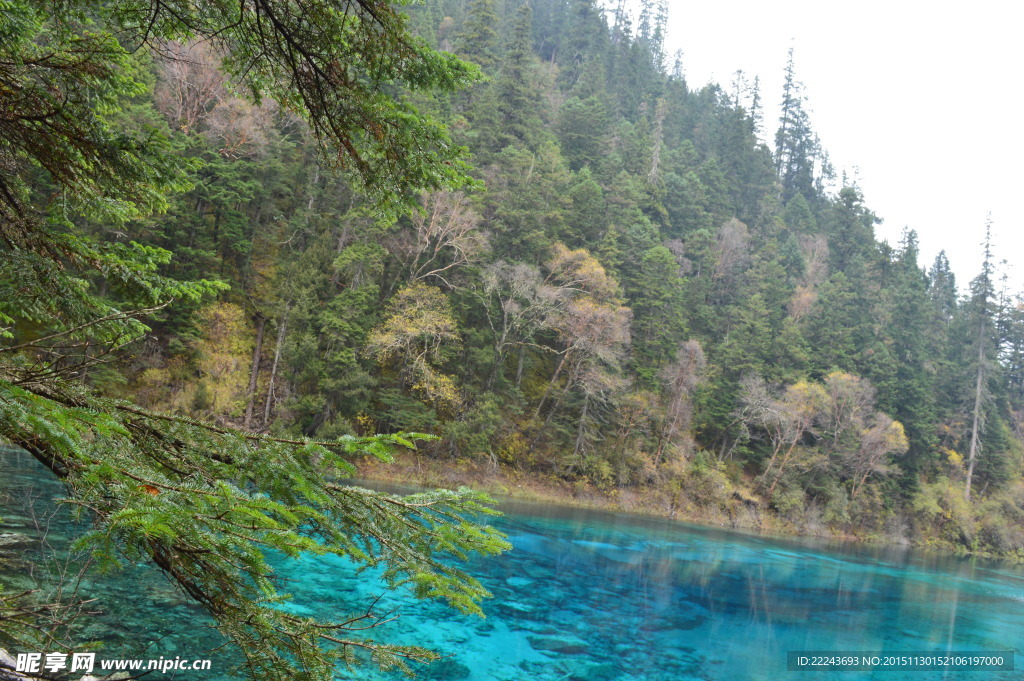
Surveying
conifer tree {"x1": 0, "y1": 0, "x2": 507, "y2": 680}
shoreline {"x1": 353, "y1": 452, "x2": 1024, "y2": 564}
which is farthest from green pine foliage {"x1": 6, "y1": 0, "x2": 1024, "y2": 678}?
shoreline {"x1": 353, "y1": 452, "x2": 1024, "y2": 564}

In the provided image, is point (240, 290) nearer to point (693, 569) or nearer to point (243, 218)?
point (243, 218)

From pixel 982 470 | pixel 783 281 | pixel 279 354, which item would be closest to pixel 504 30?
pixel 783 281

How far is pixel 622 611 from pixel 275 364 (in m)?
16.2

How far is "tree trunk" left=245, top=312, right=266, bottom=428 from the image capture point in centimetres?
2005

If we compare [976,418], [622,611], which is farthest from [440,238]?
[976,418]

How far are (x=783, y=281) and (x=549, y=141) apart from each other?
22.3 m

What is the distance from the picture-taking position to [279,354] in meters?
21.2

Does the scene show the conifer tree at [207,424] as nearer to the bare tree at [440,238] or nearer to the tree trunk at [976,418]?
the bare tree at [440,238]

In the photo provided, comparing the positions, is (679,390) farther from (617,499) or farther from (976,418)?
(976,418)

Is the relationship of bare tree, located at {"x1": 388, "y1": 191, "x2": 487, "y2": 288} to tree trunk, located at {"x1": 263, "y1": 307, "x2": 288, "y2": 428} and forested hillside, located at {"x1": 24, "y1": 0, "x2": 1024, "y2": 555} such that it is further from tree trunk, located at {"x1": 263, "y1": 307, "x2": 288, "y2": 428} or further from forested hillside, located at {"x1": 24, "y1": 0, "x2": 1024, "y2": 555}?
tree trunk, located at {"x1": 263, "y1": 307, "x2": 288, "y2": 428}

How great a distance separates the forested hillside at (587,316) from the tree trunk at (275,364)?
0.12 metres

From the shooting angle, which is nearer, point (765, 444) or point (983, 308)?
point (765, 444)

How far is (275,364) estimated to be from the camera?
2112cm

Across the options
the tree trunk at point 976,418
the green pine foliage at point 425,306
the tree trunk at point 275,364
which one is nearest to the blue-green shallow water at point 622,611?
the green pine foliage at point 425,306
